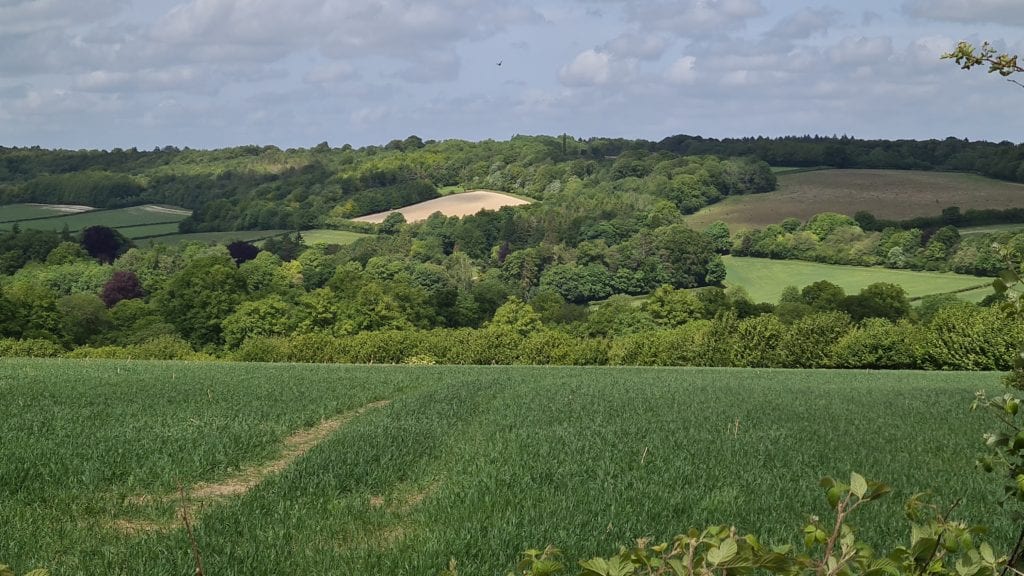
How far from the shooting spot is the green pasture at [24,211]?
15438 centimetres

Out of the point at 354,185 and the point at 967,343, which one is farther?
the point at 354,185

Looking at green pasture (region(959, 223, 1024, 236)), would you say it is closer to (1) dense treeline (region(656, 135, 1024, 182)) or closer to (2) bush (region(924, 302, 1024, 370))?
(1) dense treeline (region(656, 135, 1024, 182))

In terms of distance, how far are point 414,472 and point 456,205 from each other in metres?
153

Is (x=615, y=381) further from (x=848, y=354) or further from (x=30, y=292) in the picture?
(x=30, y=292)

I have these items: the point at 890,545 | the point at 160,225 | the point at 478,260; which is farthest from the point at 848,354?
the point at 160,225

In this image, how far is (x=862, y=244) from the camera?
112 metres

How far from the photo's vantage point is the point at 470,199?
169m

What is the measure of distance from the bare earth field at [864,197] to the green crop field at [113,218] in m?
93.0

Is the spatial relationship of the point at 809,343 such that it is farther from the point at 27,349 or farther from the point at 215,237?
the point at 215,237

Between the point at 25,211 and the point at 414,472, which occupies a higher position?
the point at 25,211

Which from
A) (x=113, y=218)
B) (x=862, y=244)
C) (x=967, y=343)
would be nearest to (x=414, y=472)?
(x=967, y=343)

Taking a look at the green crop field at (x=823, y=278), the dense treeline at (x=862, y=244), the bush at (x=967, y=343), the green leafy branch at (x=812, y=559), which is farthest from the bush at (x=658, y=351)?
the green leafy branch at (x=812, y=559)

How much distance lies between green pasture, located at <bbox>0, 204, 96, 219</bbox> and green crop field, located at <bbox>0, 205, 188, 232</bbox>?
336 centimetres

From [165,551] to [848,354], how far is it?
56.2 metres
